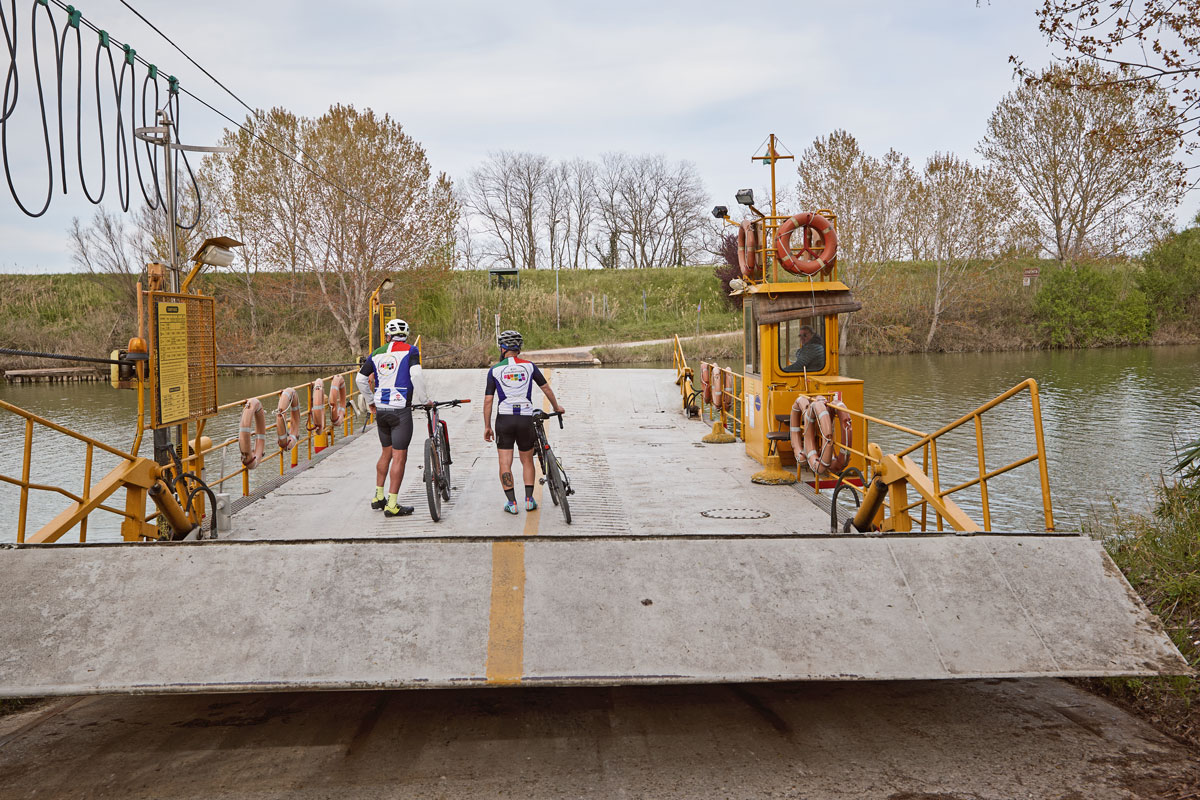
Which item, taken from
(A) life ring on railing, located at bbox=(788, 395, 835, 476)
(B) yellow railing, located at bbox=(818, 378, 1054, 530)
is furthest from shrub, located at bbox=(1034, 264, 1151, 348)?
(B) yellow railing, located at bbox=(818, 378, 1054, 530)

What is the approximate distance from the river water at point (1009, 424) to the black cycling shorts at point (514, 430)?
24.6 ft

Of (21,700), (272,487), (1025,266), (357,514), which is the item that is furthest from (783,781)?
(1025,266)

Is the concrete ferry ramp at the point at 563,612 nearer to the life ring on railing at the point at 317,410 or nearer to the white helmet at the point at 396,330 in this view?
the white helmet at the point at 396,330

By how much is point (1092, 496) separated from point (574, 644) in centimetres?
1188

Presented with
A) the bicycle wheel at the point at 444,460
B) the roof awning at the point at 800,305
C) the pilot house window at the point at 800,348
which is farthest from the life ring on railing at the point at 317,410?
the pilot house window at the point at 800,348

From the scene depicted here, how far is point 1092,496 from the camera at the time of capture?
1368 centimetres

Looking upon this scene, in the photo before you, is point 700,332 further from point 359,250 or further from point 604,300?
point 359,250

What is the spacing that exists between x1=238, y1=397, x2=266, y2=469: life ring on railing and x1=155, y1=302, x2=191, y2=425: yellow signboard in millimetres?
1867

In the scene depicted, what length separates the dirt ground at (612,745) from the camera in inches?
170

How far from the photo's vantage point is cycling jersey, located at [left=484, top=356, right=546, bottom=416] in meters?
8.00

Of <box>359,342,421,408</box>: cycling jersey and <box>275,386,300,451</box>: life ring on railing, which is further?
<box>275,386,300,451</box>: life ring on railing

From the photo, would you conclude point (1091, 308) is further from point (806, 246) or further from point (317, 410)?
point (317, 410)

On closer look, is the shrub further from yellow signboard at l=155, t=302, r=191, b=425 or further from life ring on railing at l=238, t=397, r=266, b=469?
yellow signboard at l=155, t=302, r=191, b=425

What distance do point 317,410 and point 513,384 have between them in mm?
6209
